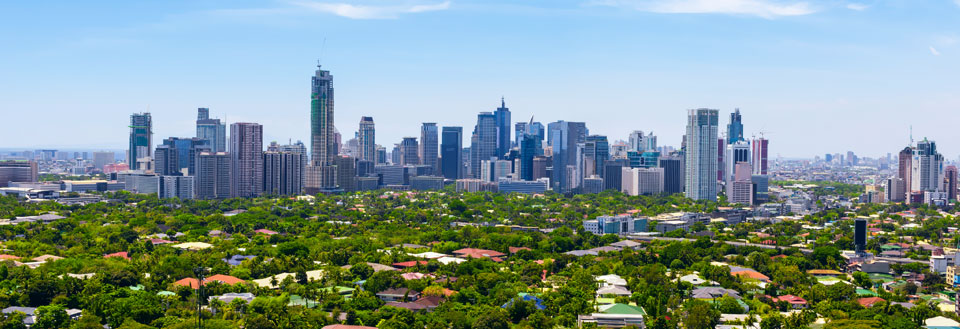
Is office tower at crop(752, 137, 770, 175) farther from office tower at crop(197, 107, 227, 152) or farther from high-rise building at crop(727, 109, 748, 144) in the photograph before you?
office tower at crop(197, 107, 227, 152)

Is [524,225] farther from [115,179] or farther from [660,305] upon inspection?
[115,179]

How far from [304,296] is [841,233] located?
27.9 metres

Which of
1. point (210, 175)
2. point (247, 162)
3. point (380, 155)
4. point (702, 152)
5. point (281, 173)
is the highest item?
point (702, 152)

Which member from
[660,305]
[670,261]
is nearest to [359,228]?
[670,261]

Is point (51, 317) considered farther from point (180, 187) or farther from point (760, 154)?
point (760, 154)

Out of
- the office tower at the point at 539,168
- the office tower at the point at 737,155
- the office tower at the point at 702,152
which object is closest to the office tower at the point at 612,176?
the office tower at the point at 737,155

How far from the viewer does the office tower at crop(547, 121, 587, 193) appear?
89.6 metres

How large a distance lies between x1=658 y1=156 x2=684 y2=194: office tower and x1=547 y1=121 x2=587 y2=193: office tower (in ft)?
34.2

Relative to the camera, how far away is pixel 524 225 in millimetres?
47250

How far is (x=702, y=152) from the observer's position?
67500 mm

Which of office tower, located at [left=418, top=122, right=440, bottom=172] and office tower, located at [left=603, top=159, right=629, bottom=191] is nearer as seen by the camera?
office tower, located at [left=603, top=159, right=629, bottom=191]

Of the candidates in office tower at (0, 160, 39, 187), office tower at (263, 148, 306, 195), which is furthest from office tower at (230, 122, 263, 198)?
office tower at (0, 160, 39, 187)

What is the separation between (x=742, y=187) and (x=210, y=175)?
36608 mm

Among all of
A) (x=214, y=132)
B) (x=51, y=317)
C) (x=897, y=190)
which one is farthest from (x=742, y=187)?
(x=214, y=132)
